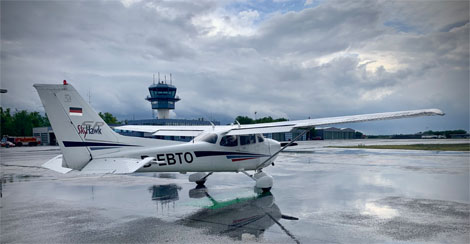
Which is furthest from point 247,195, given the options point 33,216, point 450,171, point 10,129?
point 10,129

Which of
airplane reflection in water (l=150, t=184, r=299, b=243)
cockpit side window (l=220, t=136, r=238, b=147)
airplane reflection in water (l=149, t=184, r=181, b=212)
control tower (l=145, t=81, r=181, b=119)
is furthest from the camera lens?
control tower (l=145, t=81, r=181, b=119)

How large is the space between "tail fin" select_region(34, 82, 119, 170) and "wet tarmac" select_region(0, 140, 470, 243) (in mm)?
1439

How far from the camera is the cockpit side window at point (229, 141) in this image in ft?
33.6

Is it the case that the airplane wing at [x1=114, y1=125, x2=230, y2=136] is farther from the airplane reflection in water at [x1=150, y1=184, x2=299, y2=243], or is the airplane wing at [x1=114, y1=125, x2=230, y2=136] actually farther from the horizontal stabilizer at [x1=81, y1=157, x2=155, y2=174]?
the horizontal stabilizer at [x1=81, y1=157, x2=155, y2=174]

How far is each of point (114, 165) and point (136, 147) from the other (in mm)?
1148

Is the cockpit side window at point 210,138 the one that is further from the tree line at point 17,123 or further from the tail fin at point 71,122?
the tree line at point 17,123

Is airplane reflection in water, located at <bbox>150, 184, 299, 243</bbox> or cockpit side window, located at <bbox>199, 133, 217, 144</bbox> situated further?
cockpit side window, located at <bbox>199, 133, 217, 144</bbox>

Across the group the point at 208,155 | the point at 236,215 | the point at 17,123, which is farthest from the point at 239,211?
the point at 17,123

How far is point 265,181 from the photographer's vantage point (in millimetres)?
10078

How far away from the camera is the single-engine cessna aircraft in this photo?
7828 mm

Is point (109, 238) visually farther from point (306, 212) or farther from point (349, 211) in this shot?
point (349, 211)

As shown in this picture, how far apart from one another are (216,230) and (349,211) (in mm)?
3420

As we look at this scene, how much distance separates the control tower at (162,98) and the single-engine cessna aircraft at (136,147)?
71561 mm

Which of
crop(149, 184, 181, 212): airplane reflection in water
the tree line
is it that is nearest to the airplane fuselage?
crop(149, 184, 181, 212): airplane reflection in water
